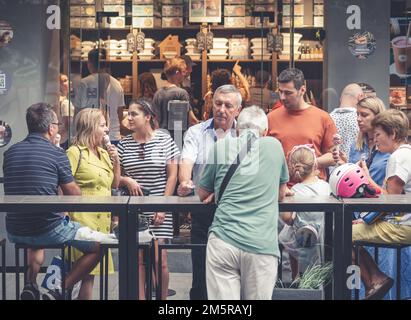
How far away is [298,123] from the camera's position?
25.9 ft

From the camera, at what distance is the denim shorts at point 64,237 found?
20.2ft

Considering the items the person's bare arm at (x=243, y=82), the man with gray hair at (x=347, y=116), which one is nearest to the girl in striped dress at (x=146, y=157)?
the man with gray hair at (x=347, y=116)

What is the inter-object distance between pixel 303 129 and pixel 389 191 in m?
1.29

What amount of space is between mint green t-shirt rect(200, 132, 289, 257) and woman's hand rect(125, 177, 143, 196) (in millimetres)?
1870

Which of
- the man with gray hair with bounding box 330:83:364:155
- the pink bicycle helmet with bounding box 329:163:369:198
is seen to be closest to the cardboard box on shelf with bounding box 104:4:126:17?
the man with gray hair with bounding box 330:83:364:155

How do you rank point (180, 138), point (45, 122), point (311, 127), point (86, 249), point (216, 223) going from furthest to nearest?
point (180, 138), point (311, 127), point (45, 122), point (86, 249), point (216, 223)

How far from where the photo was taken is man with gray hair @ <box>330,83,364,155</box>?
8844 millimetres

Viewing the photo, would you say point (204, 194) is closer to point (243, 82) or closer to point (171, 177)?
point (171, 177)

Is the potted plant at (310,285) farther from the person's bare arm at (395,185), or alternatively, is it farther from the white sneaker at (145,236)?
the person's bare arm at (395,185)

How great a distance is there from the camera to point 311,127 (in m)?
7.90

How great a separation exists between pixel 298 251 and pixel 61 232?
1457mm

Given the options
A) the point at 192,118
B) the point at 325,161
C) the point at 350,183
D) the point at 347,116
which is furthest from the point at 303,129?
the point at 192,118

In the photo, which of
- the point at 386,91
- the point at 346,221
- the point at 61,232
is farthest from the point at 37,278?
the point at 386,91
